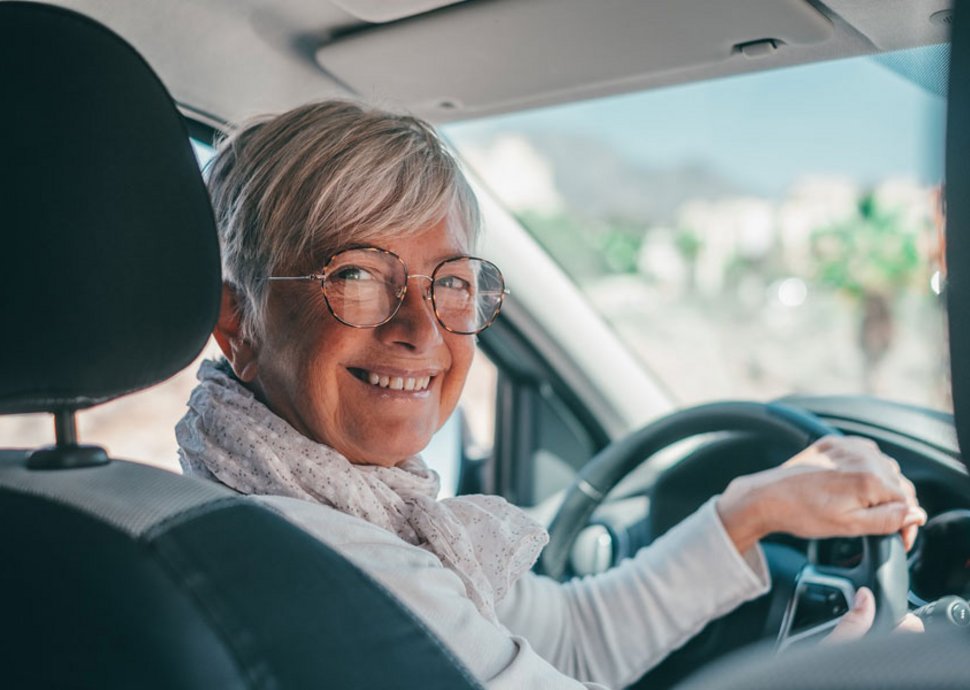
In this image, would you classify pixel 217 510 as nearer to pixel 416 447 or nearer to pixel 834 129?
pixel 416 447

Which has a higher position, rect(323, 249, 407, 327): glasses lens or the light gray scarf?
rect(323, 249, 407, 327): glasses lens

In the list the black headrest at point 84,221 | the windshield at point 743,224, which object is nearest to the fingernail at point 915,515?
the black headrest at point 84,221

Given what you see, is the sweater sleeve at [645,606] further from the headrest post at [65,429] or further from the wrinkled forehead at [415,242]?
the headrest post at [65,429]

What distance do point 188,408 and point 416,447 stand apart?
0.35 metres

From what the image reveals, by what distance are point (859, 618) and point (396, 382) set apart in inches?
30.9

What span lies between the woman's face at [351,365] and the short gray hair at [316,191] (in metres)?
0.04

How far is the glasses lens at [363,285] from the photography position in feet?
5.00

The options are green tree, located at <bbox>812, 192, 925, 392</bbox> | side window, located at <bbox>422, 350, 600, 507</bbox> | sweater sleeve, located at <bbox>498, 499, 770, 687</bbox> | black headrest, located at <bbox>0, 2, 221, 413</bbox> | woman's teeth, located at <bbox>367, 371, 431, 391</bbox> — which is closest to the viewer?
black headrest, located at <bbox>0, 2, 221, 413</bbox>

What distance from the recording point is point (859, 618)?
1.54 m

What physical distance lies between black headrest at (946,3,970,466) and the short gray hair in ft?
2.97

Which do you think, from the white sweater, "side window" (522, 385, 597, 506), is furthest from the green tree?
the white sweater

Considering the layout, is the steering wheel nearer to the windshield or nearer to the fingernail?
the fingernail

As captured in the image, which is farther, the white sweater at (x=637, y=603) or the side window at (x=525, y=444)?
the side window at (x=525, y=444)

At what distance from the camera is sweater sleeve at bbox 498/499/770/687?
1821 mm
